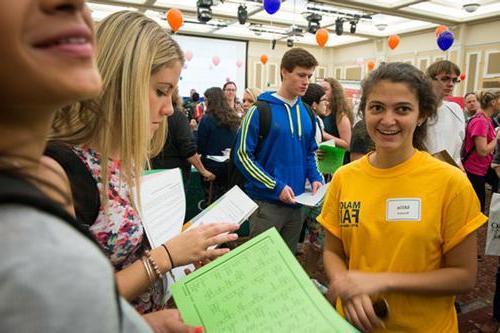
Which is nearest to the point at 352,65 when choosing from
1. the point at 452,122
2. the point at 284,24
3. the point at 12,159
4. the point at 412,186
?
the point at 284,24

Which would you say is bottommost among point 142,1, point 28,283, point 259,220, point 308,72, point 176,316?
point 259,220

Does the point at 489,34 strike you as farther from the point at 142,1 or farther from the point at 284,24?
the point at 142,1

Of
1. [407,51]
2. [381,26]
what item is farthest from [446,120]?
[407,51]

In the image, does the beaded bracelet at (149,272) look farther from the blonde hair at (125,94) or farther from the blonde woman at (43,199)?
the blonde woman at (43,199)

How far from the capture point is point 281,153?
7.17 ft

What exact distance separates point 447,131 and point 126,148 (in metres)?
2.14

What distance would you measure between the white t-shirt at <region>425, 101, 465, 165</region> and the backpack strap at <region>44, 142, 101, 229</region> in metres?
2.07

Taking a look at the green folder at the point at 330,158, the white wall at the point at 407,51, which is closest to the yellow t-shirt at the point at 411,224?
the green folder at the point at 330,158

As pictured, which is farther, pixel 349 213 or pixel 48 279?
pixel 349 213

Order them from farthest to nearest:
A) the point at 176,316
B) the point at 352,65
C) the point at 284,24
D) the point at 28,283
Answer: the point at 352,65 < the point at 284,24 < the point at 176,316 < the point at 28,283

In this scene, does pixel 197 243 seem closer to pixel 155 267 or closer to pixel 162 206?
pixel 155 267

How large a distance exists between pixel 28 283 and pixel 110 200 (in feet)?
1.89

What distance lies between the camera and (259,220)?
7.19 feet

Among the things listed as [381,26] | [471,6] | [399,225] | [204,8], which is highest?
[381,26]
